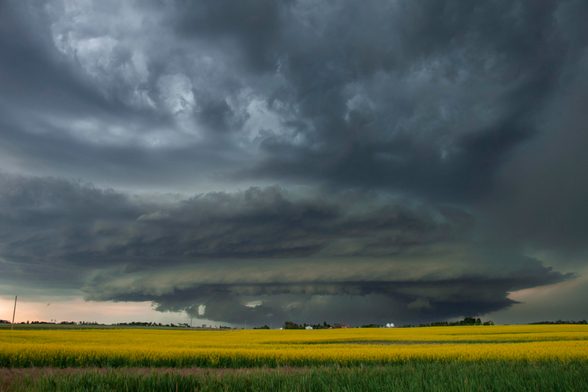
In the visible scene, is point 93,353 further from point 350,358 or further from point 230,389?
point 230,389

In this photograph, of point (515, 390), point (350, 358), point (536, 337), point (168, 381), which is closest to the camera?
point (515, 390)

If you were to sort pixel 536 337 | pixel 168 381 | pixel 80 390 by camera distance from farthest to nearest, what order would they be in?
1. pixel 536 337
2. pixel 168 381
3. pixel 80 390

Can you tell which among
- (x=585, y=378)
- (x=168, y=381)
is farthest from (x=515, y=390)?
(x=168, y=381)

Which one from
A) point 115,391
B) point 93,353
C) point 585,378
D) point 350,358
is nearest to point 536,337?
point 350,358

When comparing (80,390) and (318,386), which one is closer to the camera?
(80,390)

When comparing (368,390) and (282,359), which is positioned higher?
(368,390)

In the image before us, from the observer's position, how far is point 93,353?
→ 2158 centimetres

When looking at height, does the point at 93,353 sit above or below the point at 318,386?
below

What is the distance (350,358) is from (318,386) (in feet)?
46.4

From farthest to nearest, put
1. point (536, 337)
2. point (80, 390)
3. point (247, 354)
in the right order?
1. point (536, 337)
2. point (247, 354)
3. point (80, 390)

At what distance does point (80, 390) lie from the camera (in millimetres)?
6754

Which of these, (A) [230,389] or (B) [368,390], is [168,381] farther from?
(B) [368,390]

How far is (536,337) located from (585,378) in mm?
58526

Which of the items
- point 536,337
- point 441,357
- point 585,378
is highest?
point 585,378
